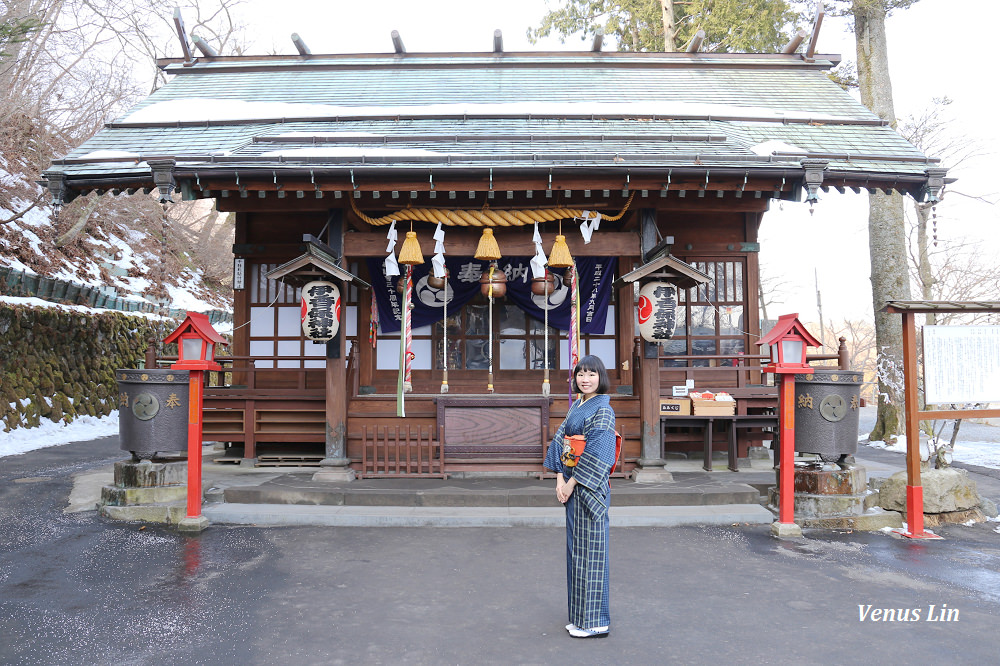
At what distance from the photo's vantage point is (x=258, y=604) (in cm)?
469

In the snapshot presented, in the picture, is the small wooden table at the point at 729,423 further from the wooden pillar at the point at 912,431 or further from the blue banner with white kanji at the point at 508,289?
the wooden pillar at the point at 912,431

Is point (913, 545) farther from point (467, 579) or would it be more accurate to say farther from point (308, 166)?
point (308, 166)

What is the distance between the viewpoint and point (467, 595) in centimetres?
489

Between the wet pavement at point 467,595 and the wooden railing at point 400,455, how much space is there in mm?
1501

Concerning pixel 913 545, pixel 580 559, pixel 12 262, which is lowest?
pixel 913 545

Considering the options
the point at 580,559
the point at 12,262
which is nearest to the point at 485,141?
the point at 580,559

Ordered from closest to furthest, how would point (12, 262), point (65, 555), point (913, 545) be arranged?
point (65, 555) → point (913, 545) → point (12, 262)

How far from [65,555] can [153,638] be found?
Answer: 2.48 meters

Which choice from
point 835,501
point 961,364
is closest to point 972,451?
point 961,364

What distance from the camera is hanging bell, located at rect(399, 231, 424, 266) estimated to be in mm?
8227

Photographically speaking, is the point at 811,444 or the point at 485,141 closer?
the point at 811,444

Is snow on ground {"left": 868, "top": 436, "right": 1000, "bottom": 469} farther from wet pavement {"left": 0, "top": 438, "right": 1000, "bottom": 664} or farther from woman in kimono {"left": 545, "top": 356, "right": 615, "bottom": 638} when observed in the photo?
woman in kimono {"left": 545, "top": 356, "right": 615, "bottom": 638}
